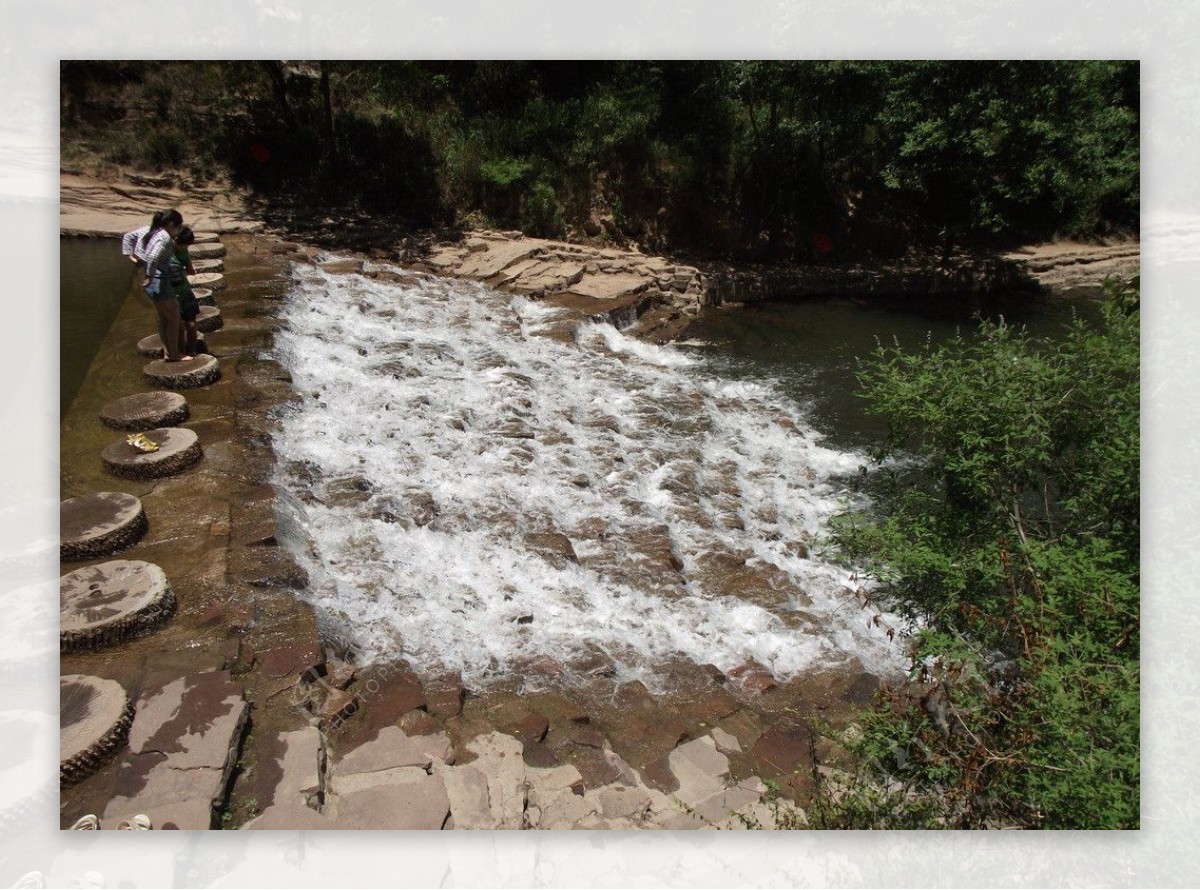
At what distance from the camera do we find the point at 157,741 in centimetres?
283

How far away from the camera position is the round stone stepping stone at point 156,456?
432 cm

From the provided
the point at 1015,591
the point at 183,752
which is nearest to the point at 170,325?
the point at 183,752

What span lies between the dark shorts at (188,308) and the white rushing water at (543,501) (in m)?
0.87

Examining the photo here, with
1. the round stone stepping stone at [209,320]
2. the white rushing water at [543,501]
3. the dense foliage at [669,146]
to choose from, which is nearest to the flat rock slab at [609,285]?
the dense foliage at [669,146]

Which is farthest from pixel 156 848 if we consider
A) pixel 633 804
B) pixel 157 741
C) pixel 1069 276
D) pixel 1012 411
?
pixel 1069 276

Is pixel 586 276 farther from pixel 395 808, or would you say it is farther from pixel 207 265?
pixel 395 808

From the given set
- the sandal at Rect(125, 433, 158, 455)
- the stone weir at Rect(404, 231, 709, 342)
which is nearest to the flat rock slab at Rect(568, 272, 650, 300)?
the stone weir at Rect(404, 231, 709, 342)

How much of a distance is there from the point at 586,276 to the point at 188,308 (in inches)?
209

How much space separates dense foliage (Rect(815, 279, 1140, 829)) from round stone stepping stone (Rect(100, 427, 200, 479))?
343 cm

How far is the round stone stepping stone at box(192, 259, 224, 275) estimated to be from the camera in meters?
7.49

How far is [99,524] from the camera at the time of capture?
373cm

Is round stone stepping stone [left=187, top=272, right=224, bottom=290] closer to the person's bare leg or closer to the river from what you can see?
the river

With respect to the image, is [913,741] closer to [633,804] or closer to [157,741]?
[633,804]

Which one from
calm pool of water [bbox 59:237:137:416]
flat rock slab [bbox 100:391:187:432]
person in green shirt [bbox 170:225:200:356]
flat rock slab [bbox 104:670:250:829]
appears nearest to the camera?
flat rock slab [bbox 104:670:250:829]
